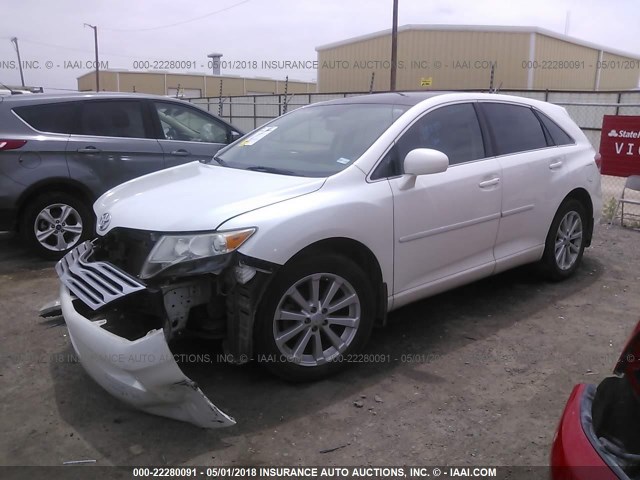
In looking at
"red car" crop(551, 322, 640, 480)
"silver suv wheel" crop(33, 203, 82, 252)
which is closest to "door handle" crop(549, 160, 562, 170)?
"red car" crop(551, 322, 640, 480)

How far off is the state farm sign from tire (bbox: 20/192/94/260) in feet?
21.3

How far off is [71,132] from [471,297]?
4.28 meters

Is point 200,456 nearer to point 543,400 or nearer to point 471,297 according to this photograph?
point 543,400

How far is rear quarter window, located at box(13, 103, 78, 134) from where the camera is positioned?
570cm

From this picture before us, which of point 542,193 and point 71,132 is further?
point 71,132

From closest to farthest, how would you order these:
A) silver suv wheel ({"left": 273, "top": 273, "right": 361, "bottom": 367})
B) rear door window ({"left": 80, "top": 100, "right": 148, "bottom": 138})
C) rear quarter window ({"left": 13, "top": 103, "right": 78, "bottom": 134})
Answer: silver suv wheel ({"left": 273, "top": 273, "right": 361, "bottom": 367})
rear quarter window ({"left": 13, "top": 103, "right": 78, "bottom": 134})
rear door window ({"left": 80, "top": 100, "right": 148, "bottom": 138})

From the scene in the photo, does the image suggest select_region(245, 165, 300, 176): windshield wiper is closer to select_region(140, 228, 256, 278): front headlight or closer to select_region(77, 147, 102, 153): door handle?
select_region(140, 228, 256, 278): front headlight

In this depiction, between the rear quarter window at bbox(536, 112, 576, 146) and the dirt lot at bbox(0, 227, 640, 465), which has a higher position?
the rear quarter window at bbox(536, 112, 576, 146)

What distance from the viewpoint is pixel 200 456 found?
2670mm

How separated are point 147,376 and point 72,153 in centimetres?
394

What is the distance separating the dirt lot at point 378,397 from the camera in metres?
2.71

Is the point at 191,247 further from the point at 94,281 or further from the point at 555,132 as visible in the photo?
the point at 555,132

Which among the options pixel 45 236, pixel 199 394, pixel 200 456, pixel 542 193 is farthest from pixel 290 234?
pixel 45 236

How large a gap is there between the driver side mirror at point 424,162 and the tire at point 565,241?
5.95 feet
